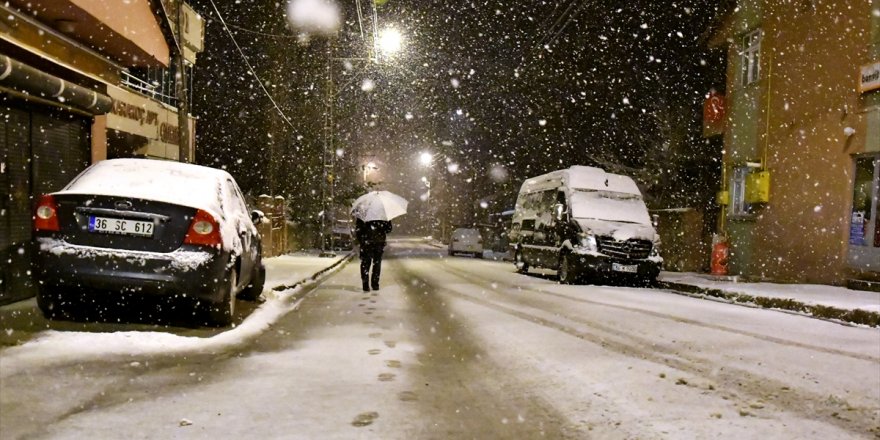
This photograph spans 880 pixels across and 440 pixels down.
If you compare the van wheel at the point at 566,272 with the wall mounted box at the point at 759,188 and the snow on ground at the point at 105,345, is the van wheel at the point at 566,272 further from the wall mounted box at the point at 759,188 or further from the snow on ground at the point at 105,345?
the snow on ground at the point at 105,345

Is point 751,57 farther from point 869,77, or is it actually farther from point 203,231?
point 203,231

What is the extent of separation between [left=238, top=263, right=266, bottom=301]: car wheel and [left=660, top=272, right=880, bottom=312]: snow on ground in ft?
27.6

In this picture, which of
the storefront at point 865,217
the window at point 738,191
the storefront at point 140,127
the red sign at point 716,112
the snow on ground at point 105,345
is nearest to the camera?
the snow on ground at point 105,345

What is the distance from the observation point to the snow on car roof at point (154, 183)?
19.9 feet

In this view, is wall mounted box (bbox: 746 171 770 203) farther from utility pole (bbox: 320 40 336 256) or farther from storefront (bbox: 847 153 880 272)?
utility pole (bbox: 320 40 336 256)

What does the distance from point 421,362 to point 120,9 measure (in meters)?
8.31

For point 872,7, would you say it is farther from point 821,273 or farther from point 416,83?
point 416,83

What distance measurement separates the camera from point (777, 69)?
16.3m

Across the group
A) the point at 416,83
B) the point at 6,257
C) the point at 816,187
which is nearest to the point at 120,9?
the point at 6,257

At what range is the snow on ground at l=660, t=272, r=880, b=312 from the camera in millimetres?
9953

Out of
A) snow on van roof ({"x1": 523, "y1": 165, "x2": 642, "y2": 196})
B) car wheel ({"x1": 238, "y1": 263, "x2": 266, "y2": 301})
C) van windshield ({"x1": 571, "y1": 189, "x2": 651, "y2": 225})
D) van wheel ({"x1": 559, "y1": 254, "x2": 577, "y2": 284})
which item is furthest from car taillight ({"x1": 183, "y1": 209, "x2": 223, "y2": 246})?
snow on van roof ({"x1": 523, "y1": 165, "x2": 642, "y2": 196})

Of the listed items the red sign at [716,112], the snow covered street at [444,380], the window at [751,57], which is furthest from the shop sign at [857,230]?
the snow covered street at [444,380]

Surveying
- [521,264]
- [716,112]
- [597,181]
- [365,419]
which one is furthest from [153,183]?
[716,112]

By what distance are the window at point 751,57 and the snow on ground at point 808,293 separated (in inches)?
259
